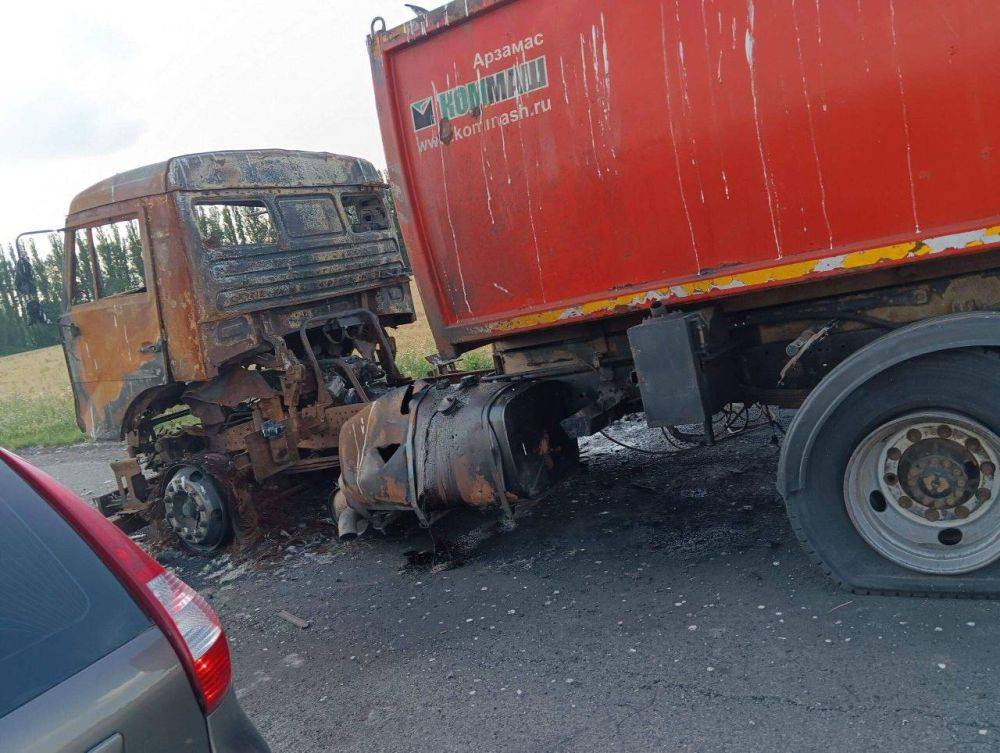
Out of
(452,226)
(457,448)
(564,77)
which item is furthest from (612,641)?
(564,77)

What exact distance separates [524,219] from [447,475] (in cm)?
150

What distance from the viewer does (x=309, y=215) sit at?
6.55m

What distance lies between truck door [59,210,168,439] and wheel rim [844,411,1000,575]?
4.86 meters

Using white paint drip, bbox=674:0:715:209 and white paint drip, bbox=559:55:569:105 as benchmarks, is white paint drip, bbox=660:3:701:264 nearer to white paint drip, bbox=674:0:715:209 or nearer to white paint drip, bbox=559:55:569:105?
white paint drip, bbox=674:0:715:209

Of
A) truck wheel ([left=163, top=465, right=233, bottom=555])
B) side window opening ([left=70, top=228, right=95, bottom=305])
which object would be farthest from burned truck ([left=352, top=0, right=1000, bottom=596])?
side window opening ([left=70, top=228, right=95, bottom=305])

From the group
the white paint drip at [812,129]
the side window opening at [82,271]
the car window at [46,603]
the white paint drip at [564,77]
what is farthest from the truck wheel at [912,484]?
the side window opening at [82,271]

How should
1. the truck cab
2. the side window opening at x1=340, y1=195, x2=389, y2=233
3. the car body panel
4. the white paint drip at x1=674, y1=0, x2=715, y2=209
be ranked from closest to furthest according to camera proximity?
1. the car body panel
2. the white paint drip at x1=674, y1=0, x2=715, y2=209
3. the truck cab
4. the side window opening at x1=340, y1=195, x2=389, y2=233

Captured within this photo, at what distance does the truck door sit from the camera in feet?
19.7

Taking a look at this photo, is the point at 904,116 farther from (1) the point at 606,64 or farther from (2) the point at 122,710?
(2) the point at 122,710

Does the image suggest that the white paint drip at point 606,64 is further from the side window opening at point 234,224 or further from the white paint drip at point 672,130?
the side window opening at point 234,224

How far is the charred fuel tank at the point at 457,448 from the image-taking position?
4430mm

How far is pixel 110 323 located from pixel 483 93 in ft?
12.7

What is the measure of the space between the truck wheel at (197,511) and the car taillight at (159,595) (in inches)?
166

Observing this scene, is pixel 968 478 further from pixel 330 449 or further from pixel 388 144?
pixel 330 449
